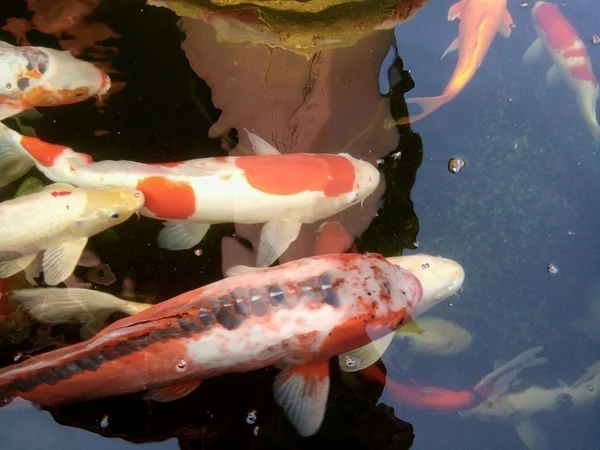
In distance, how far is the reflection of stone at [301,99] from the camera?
296 cm

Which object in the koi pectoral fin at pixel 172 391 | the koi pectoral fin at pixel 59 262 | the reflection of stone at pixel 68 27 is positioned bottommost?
the koi pectoral fin at pixel 172 391

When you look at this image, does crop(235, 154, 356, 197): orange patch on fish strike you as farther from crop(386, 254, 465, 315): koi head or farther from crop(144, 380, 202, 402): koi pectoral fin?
crop(144, 380, 202, 402): koi pectoral fin

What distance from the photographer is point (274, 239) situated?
2713 millimetres

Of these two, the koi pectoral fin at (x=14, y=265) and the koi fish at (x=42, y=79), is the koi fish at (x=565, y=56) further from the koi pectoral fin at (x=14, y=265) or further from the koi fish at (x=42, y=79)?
the koi pectoral fin at (x=14, y=265)

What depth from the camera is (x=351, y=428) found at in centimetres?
244

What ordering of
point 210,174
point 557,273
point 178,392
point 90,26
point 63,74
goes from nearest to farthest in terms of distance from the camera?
point 178,392
point 210,174
point 557,273
point 63,74
point 90,26

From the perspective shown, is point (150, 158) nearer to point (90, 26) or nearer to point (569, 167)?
point (90, 26)

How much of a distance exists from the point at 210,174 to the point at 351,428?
1.23m

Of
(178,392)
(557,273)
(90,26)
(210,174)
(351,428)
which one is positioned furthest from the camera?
(90,26)

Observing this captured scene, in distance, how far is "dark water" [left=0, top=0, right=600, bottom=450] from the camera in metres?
2.42

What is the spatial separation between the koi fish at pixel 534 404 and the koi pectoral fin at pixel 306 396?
0.61m

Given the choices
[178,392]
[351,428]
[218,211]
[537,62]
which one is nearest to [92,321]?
[178,392]

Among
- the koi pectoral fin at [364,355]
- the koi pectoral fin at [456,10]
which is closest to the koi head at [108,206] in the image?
the koi pectoral fin at [364,355]

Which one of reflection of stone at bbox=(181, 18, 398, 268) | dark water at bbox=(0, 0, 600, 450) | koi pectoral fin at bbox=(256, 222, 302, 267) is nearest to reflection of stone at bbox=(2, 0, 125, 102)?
dark water at bbox=(0, 0, 600, 450)
